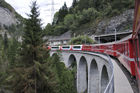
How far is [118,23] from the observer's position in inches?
1518

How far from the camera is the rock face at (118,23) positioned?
36344 mm

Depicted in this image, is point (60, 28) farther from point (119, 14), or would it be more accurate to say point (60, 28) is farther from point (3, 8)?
point (3, 8)

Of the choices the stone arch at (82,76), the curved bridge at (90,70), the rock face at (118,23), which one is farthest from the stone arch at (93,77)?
the rock face at (118,23)

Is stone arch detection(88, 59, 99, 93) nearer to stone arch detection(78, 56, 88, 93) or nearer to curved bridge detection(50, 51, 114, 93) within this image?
curved bridge detection(50, 51, 114, 93)

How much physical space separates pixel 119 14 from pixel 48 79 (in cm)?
3537

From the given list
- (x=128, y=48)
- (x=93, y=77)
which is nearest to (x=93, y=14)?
(x=93, y=77)

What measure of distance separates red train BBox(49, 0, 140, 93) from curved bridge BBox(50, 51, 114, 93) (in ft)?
4.05

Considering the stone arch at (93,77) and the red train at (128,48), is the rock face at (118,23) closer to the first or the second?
the red train at (128,48)

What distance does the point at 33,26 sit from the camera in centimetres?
1409

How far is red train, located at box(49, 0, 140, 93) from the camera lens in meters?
4.94

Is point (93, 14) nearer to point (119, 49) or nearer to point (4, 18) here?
point (119, 49)

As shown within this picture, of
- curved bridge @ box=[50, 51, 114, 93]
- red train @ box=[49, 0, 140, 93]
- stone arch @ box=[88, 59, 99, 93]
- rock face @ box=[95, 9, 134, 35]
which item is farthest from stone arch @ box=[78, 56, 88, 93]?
rock face @ box=[95, 9, 134, 35]

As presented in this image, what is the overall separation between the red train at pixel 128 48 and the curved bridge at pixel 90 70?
123cm

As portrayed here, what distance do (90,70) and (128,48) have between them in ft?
46.8
